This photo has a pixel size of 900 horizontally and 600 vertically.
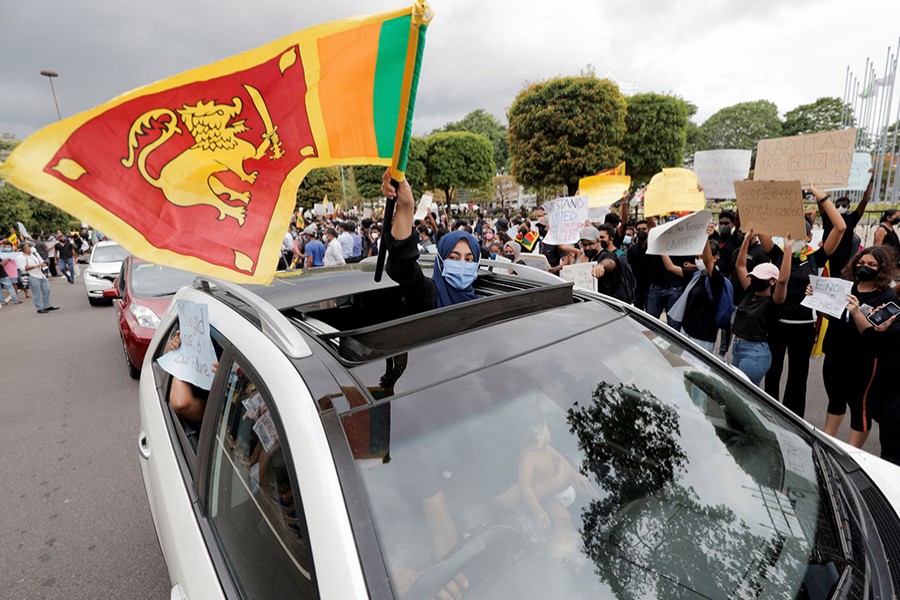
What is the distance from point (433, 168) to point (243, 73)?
41.1m

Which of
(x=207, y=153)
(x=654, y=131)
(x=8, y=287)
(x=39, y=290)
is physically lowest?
(x=8, y=287)

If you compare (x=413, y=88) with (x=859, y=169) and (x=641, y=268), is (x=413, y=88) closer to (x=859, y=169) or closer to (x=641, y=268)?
(x=641, y=268)

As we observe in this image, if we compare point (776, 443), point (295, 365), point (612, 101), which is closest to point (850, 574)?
point (776, 443)

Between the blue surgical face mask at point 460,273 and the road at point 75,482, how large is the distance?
94.5 inches

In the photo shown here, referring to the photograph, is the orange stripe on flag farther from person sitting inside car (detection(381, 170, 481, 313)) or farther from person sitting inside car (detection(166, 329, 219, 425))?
person sitting inside car (detection(166, 329, 219, 425))

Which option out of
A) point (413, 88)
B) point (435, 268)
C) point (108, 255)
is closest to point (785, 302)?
point (435, 268)

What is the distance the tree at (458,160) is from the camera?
40.6m

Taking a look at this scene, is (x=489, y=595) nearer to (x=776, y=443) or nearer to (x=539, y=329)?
(x=539, y=329)

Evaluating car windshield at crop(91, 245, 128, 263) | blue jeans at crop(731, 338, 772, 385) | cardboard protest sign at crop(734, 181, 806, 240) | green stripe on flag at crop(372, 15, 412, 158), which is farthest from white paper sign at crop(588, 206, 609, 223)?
car windshield at crop(91, 245, 128, 263)

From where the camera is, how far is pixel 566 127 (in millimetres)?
19219

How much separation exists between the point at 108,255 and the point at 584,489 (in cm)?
1362

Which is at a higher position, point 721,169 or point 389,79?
point 389,79

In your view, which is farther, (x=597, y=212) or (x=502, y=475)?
(x=597, y=212)

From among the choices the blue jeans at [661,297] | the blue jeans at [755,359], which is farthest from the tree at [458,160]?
the blue jeans at [755,359]
